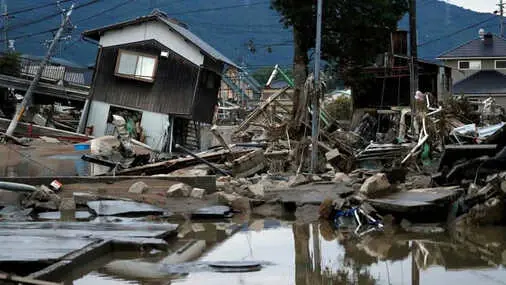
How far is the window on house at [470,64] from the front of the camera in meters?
54.1

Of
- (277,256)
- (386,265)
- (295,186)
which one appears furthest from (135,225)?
(295,186)

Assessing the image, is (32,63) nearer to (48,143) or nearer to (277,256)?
(48,143)

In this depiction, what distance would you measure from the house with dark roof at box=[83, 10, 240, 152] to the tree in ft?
15.2

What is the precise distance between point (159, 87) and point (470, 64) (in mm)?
27565

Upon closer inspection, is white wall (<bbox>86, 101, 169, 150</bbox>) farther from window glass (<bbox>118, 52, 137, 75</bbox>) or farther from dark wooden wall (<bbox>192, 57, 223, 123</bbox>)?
window glass (<bbox>118, 52, 137, 75</bbox>)

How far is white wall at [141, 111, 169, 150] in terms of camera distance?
3553 centimetres

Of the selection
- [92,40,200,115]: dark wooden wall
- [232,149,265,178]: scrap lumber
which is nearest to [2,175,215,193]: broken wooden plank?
[232,149,265,178]: scrap lumber

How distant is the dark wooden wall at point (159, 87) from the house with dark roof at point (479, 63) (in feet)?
76.4

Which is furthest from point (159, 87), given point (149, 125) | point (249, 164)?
point (249, 164)

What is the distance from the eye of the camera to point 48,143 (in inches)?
1191

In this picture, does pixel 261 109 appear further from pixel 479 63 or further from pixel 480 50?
pixel 480 50

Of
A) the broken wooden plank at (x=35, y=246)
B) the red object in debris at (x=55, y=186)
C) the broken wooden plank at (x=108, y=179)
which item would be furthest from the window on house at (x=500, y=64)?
the broken wooden plank at (x=35, y=246)

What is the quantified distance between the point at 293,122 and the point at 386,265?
48.5 feet

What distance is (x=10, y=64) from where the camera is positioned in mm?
42844
